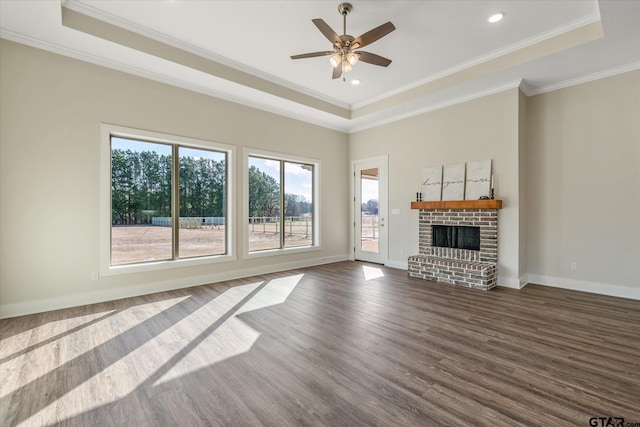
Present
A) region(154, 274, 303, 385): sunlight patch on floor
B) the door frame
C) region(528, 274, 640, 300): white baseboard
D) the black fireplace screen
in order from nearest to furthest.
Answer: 1. region(154, 274, 303, 385): sunlight patch on floor
2. region(528, 274, 640, 300): white baseboard
3. the black fireplace screen
4. the door frame

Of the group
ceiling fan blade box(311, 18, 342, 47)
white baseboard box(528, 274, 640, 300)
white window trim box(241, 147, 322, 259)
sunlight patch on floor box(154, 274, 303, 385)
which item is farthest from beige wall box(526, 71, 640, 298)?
sunlight patch on floor box(154, 274, 303, 385)

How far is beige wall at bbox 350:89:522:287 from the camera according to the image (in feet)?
15.7

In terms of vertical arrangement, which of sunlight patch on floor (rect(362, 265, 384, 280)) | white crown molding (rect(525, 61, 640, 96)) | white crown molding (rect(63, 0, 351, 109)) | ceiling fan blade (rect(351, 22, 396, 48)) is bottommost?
sunlight patch on floor (rect(362, 265, 384, 280))


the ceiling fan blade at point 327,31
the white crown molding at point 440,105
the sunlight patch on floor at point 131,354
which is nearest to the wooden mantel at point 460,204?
the white crown molding at point 440,105

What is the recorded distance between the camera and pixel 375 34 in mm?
3107

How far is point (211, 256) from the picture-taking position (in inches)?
206

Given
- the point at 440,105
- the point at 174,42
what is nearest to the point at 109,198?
the point at 174,42

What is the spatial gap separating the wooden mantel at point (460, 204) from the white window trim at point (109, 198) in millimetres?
3640

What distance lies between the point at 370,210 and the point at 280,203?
2.25 meters

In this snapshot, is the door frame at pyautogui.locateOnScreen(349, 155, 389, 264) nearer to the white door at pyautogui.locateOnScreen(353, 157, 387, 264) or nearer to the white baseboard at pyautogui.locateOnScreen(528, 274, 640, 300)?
the white door at pyautogui.locateOnScreen(353, 157, 387, 264)

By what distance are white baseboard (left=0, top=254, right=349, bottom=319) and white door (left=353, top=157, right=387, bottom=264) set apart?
83.7 inches

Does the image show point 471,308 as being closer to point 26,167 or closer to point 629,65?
point 629,65

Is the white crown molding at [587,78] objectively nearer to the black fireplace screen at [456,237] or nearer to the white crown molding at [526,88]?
the white crown molding at [526,88]

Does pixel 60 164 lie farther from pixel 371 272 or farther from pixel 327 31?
pixel 371 272
